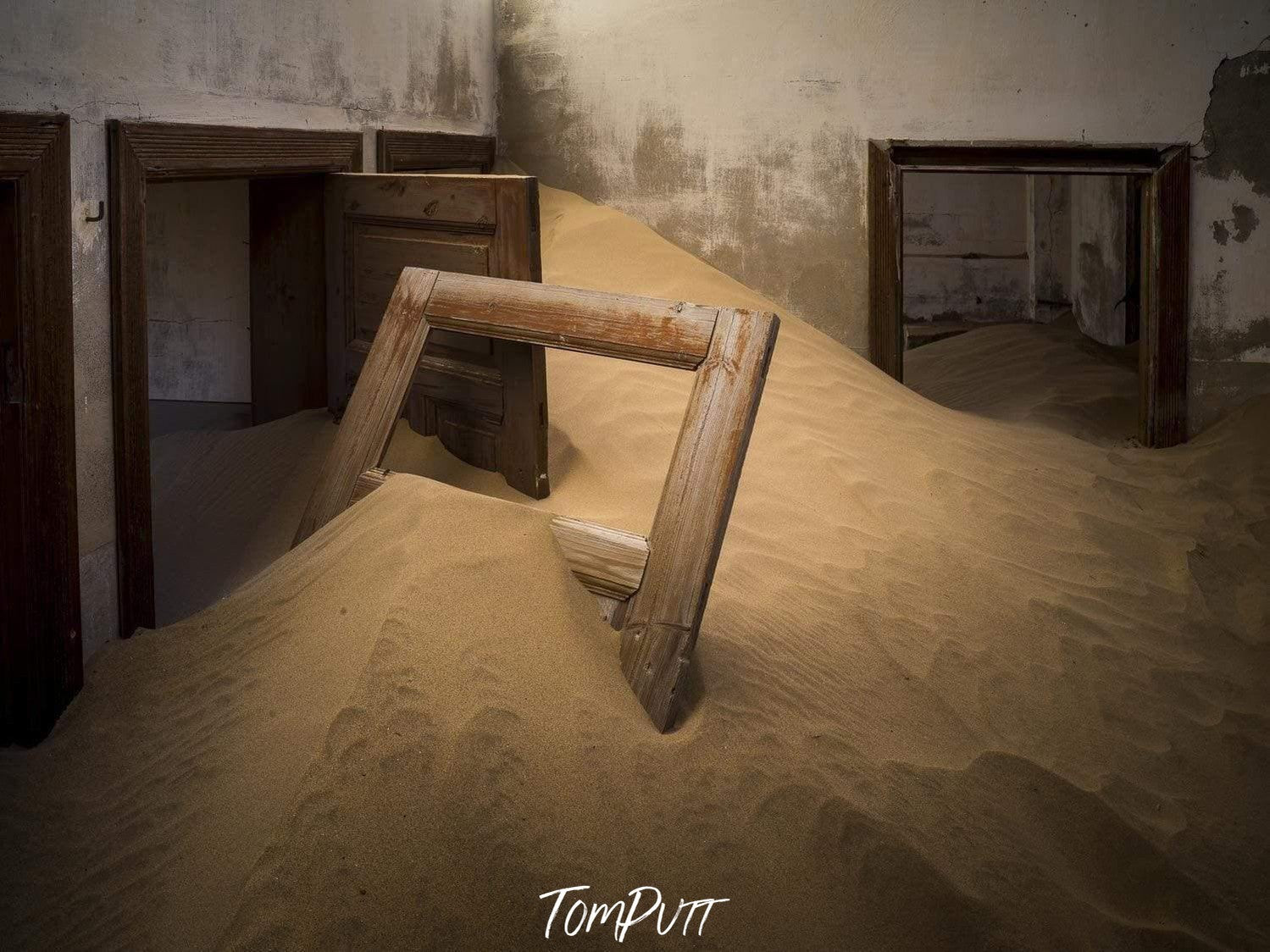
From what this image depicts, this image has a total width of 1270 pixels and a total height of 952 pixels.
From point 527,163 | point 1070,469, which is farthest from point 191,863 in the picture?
point 527,163

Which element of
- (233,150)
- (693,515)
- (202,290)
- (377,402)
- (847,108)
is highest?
(847,108)

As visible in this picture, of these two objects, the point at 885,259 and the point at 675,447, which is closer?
the point at 675,447

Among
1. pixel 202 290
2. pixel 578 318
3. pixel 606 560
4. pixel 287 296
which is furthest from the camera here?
pixel 202 290

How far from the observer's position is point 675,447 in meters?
3.39

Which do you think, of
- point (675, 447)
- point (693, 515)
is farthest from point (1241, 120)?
point (693, 515)

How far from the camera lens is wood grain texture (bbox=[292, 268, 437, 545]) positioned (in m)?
4.18

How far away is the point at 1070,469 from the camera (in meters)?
5.89

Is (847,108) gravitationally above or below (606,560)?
above

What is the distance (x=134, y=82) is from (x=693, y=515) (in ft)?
8.03

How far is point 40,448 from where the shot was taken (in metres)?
3.47

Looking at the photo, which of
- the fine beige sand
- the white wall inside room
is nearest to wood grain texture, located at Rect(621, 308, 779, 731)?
the fine beige sand

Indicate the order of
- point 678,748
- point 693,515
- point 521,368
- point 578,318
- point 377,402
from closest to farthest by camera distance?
point 678,748 → point 693,515 → point 578,318 → point 377,402 → point 521,368

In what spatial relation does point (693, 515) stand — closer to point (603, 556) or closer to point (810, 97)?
point (603, 556)

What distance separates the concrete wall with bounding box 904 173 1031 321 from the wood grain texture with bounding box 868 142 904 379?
580 cm
